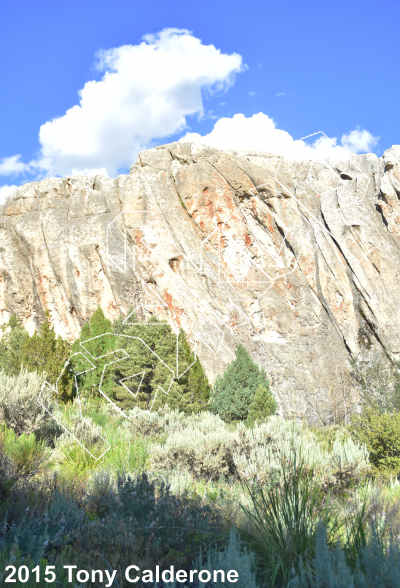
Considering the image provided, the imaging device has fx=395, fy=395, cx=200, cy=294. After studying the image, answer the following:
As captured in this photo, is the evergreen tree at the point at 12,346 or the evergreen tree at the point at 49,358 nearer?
the evergreen tree at the point at 49,358

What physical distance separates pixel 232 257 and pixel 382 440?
1100cm

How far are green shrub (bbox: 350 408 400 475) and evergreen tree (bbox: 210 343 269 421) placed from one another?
3.70 m

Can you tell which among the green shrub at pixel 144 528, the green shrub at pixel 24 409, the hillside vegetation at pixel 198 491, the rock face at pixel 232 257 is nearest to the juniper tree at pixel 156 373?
the hillside vegetation at pixel 198 491

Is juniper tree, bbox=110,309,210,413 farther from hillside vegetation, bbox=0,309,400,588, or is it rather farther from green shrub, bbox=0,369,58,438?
green shrub, bbox=0,369,58,438

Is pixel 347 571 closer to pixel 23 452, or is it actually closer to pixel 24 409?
pixel 23 452

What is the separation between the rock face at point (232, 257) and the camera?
52.2 feet

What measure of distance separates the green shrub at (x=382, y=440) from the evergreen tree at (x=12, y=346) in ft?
23.6

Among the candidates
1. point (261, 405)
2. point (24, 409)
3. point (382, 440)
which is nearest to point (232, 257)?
point (261, 405)

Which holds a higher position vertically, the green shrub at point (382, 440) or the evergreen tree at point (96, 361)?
the evergreen tree at point (96, 361)

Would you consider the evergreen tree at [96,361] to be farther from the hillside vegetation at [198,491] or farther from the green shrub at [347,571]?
the green shrub at [347,571]

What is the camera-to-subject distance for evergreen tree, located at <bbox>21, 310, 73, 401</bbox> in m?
11.1

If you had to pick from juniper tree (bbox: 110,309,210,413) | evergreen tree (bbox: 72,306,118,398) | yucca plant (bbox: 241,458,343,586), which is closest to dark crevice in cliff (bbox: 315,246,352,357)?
juniper tree (bbox: 110,309,210,413)

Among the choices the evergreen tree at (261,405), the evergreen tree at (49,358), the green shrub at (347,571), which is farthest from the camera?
the evergreen tree at (49,358)

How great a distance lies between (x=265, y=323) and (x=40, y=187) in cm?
1241
